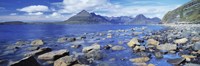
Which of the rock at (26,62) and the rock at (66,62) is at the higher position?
the rock at (26,62)

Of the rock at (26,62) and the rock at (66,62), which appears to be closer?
the rock at (26,62)

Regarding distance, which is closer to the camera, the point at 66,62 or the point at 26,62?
the point at 26,62

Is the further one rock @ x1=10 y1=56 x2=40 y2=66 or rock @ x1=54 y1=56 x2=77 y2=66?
rock @ x1=54 y1=56 x2=77 y2=66

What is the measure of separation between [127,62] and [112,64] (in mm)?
2491

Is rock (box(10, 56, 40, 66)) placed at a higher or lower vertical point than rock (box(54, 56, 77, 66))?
higher

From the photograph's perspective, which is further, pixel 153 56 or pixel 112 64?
pixel 153 56

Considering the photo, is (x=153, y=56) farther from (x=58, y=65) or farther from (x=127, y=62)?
(x=58, y=65)

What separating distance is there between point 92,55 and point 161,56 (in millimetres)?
11118

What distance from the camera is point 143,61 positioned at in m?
32.5

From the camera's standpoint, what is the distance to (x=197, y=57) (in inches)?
1356

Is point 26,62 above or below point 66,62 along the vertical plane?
above

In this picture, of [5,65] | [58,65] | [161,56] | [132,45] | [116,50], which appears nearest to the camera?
[58,65]

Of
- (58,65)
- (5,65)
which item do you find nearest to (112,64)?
(58,65)

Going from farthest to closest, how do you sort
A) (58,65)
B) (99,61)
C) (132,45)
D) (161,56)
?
1. (132,45)
2. (161,56)
3. (99,61)
4. (58,65)
